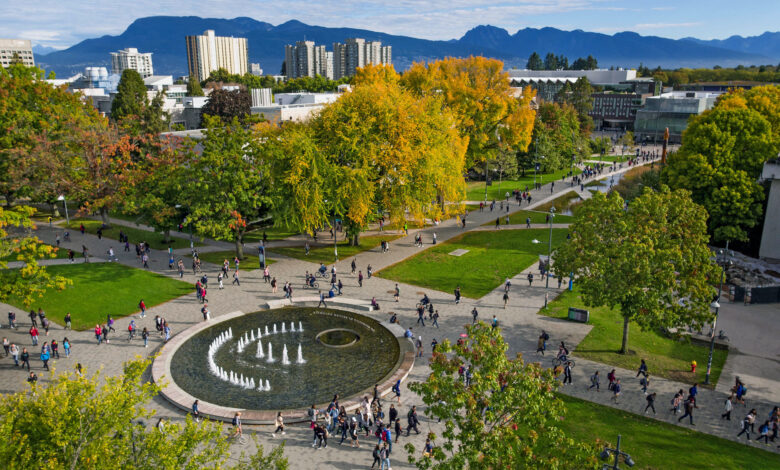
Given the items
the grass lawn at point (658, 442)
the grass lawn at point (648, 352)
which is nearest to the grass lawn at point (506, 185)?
the grass lawn at point (648, 352)

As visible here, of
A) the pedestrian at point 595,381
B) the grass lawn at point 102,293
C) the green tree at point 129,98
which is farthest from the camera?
the green tree at point 129,98

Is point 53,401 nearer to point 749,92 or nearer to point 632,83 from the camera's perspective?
point 749,92

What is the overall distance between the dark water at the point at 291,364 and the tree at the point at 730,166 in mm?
31695

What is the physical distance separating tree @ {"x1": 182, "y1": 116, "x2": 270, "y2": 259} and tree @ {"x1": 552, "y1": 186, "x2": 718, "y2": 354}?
981 inches

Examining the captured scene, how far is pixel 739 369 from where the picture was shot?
26.9 m

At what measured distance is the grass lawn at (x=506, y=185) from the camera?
7031 centimetres

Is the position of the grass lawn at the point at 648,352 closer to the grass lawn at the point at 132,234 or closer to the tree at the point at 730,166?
the tree at the point at 730,166

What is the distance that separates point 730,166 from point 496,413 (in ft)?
136

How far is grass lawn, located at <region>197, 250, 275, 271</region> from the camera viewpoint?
4221cm

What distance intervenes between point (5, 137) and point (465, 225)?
1861 inches

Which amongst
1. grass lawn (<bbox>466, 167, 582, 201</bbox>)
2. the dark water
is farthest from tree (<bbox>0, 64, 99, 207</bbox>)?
grass lawn (<bbox>466, 167, 582, 201</bbox>)

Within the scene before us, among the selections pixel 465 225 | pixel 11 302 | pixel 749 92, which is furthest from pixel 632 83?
pixel 11 302

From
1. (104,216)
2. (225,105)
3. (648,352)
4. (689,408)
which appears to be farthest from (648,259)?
(225,105)

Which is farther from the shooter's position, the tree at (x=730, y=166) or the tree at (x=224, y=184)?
the tree at (x=730, y=166)
